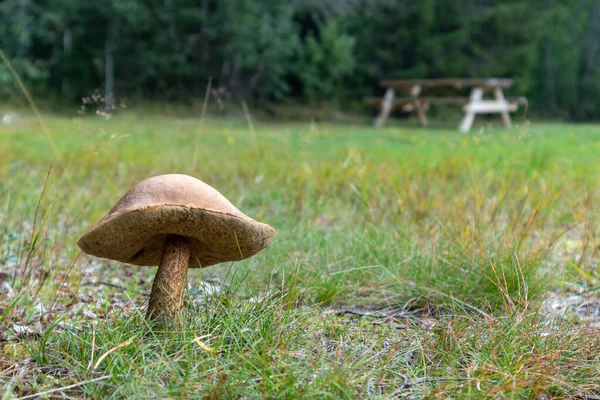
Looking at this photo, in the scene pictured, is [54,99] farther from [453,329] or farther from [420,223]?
[453,329]

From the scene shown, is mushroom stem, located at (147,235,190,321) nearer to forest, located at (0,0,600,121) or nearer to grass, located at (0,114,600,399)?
grass, located at (0,114,600,399)

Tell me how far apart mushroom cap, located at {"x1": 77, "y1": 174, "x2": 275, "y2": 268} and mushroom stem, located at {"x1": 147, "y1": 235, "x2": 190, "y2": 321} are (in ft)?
0.14

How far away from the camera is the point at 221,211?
1.35 m

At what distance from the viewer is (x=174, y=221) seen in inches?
54.8

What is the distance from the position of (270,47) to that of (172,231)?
55.3 feet

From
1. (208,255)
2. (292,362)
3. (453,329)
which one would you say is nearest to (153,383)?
(292,362)

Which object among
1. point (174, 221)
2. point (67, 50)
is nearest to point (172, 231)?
point (174, 221)

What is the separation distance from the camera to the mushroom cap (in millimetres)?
1333

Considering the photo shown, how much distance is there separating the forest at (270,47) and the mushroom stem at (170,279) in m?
15.4

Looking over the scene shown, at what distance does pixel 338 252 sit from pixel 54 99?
16.8 m

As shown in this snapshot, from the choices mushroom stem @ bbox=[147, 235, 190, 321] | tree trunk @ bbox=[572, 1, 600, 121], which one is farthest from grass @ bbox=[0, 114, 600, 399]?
Answer: tree trunk @ bbox=[572, 1, 600, 121]

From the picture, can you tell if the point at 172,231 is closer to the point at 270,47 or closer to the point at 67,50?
the point at 270,47

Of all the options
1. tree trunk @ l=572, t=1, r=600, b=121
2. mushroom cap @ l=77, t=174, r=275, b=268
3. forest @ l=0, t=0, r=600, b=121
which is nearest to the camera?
mushroom cap @ l=77, t=174, r=275, b=268

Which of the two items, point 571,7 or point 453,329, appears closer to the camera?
point 453,329
